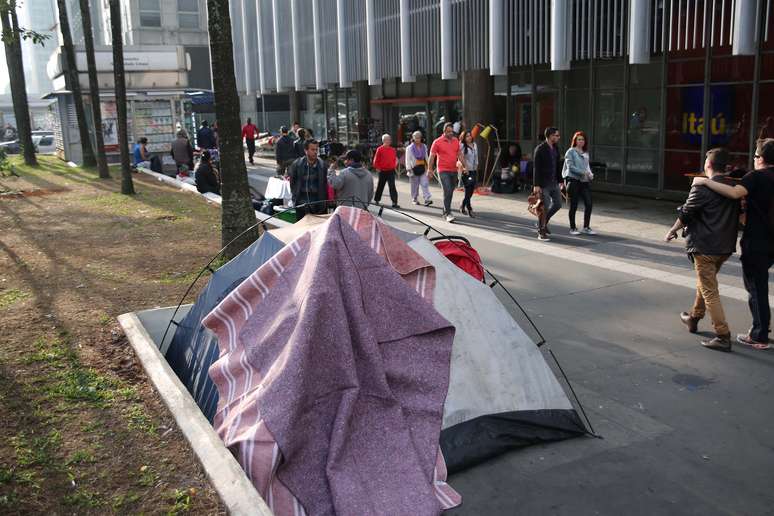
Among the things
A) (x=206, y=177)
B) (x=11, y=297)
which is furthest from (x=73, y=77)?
(x=11, y=297)

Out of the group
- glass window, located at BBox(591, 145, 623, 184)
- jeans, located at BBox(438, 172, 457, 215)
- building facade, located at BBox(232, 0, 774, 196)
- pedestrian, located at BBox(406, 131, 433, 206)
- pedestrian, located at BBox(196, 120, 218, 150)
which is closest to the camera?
building facade, located at BBox(232, 0, 774, 196)

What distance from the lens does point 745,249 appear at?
666 cm

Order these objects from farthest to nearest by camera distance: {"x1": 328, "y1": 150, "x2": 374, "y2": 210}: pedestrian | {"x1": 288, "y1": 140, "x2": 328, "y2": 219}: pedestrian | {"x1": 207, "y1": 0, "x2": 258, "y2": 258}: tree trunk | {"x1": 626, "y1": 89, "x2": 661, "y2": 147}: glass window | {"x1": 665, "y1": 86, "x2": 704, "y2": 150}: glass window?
{"x1": 626, "y1": 89, "x2": 661, "y2": 147}: glass window, {"x1": 665, "y1": 86, "x2": 704, "y2": 150}: glass window, {"x1": 328, "y1": 150, "x2": 374, "y2": 210}: pedestrian, {"x1": 288, "y1": 140, "x2": 328, "y2": 219}: pedestrian, {"x1": 207, "y1": 0, "x2": 258, "y2": 258}: tree trunk

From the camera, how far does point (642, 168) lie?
16844mm

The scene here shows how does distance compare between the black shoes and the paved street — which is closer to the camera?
the paved street

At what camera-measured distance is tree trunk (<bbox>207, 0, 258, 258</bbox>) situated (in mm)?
9617

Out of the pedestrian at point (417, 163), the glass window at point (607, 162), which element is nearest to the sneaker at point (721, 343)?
the pedestrian at point (417, 163)

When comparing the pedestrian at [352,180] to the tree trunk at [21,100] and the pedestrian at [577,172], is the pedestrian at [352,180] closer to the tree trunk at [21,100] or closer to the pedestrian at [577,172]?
the pedestrian at [577,172]

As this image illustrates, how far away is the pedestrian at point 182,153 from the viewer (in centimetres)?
2228

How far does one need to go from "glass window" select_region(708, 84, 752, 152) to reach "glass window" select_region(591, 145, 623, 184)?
8.05ft

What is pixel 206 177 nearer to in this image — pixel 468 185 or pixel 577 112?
pixel 468 185

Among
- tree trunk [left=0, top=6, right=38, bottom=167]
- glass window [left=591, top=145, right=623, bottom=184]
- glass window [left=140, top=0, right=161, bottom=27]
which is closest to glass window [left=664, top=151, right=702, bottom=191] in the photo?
glass window [left=591, top=145, right=623, bottom=184]

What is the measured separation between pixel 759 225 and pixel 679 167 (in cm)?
999

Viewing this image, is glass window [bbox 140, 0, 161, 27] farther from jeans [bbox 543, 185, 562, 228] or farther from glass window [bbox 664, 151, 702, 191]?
jeans [bbox 543, 185, 562, 228]
